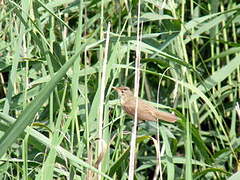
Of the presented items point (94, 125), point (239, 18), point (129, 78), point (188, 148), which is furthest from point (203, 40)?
point (188, 148)

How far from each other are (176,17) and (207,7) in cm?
72

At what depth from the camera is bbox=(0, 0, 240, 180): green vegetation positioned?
60.3 inches

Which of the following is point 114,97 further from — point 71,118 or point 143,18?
point 71,118

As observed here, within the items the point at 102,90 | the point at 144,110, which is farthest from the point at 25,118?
the point at 144,110

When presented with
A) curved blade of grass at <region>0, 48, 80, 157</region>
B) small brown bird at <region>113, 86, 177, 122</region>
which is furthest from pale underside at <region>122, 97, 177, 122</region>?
curved blade of grass at <region>0, 48, 80, 157</region>

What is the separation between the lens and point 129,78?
8.61 ft

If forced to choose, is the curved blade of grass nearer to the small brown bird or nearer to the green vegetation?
the green vegetation

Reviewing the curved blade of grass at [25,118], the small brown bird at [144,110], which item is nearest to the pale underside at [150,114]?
the small brown bird at [144,110]

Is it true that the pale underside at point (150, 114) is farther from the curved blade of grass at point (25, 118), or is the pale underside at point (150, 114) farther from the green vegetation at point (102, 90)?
the curved blade of grass at point (25, 118)

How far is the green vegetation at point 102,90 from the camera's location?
1531 mm

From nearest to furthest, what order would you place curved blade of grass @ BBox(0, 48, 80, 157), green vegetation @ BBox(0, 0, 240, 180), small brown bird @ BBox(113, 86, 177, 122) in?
curved blade of grass @ BBox(0, 48, 80, 157) < green vegetation @ BBox(0, 0, 240, 180) < small brown bird @ BBox(113, 86, 177, 122)

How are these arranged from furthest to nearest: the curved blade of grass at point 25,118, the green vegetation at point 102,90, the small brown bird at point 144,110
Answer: the small brown bird at point 144,110
the green vegetation at point 102,90
the curved blade of grass at point 25,118

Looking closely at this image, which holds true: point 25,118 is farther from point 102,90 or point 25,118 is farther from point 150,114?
point 150,114

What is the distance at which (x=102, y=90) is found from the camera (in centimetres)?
162
